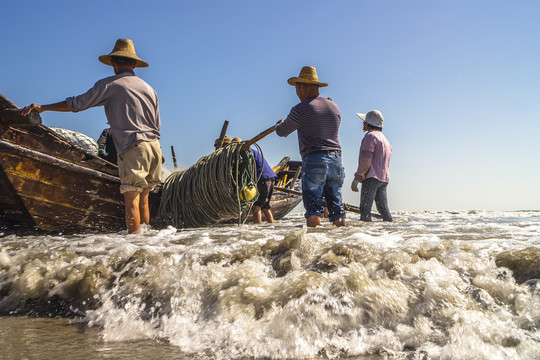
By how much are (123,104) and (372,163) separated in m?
3.59

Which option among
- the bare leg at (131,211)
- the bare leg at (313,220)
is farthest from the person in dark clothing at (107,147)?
the bare leg at (313,220)

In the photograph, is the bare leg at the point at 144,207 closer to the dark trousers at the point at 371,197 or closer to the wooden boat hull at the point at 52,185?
the wooden boat hull at the point at 52,185

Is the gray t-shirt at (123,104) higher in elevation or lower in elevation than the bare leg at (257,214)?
higher

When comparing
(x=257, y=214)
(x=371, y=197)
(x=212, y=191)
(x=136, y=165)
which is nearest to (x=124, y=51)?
(x=136, y=165)

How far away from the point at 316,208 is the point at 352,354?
306 cm

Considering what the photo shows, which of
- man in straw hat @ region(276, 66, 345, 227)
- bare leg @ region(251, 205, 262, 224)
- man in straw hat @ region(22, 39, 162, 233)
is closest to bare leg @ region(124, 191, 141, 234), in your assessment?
man in straw hat @ region(22, 39, 162, 233)

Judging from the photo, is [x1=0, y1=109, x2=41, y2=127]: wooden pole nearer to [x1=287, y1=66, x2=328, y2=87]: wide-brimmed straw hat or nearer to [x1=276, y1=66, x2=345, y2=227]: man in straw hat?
[x1=276, y1=66, x2=345, y2=227]: man in straw hat

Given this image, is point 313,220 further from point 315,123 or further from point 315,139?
point 315,123

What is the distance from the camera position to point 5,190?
462cm

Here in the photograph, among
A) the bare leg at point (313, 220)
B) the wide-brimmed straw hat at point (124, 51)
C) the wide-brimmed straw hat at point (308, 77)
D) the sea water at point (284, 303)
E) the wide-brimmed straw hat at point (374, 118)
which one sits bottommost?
the sea water at point (284, 303)

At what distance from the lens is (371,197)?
6.02 m

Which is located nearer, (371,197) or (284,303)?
(284,303)

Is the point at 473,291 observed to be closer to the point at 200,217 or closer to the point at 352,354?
the point at 352,354

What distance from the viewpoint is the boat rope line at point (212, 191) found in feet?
18.7
